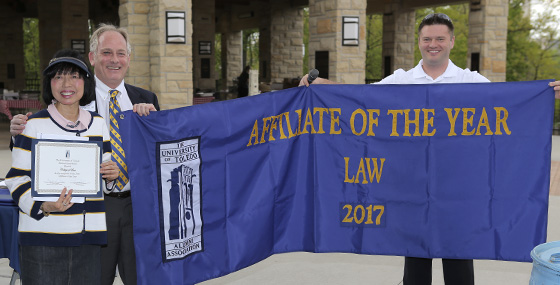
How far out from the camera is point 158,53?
1202 cm

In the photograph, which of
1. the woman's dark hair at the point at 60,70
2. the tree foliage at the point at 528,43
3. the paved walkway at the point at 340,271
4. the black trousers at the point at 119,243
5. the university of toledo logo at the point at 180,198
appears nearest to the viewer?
the woman's dark hair at the point at 60,70

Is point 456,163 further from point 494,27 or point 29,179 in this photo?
point 494,27

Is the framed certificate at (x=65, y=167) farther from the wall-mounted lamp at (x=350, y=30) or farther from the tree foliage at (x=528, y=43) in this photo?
the tree foliage at (x=528, y=43)

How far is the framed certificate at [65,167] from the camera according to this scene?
106 inches

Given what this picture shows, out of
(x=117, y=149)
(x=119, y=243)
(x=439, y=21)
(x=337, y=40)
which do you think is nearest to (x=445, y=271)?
(x=439, y=21)

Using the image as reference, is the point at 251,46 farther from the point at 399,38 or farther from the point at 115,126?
the point at 115,126

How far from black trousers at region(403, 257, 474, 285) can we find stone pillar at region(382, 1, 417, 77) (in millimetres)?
19577

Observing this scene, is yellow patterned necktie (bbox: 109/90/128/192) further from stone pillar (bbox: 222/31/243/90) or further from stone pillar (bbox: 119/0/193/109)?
stone pillar (bbox: 222/31/243/90)

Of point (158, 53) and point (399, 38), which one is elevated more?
point (399, 38)

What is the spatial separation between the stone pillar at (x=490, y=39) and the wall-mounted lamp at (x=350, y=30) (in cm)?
514

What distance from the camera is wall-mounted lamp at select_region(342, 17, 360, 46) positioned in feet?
45.5

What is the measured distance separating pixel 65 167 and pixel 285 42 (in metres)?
20.8

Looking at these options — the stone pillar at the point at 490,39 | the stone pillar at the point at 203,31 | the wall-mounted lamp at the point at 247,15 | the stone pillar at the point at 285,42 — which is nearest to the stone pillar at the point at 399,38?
the stone pillar at the point at 285,42

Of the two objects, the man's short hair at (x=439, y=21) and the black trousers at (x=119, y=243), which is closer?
the black trousers at (x=119, y=243)
